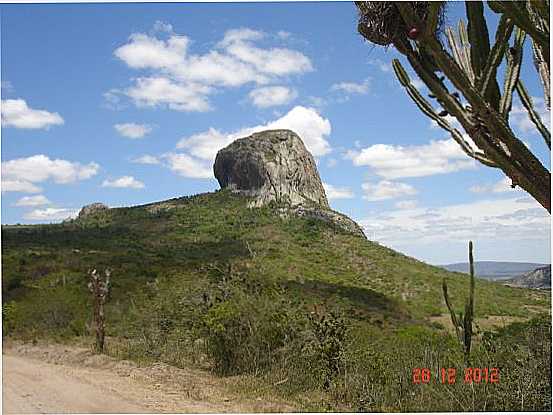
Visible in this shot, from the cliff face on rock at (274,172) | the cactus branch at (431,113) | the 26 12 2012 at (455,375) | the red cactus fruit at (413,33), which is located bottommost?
the 26 12 2012 at (455,375)

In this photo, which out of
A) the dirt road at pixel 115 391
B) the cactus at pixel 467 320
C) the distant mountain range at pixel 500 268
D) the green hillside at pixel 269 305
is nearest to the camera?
the cactus at pixel 467 320

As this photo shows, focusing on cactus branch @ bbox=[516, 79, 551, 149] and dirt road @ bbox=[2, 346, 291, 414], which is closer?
cactus branch @ bbox=[516, 79, 551, 149]

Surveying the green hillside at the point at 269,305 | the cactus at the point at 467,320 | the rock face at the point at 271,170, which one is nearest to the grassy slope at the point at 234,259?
the green hillside at the point at 269,305

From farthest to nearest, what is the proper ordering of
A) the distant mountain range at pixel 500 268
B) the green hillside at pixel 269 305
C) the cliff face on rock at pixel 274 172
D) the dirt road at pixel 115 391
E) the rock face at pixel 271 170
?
the rock face at pixel 271 170, the cliff face on rock at pixel 274 172, the distant mountain range at pixel 500 268, the green hillside at pixel 269 305, the dirt road at pixel 115 391

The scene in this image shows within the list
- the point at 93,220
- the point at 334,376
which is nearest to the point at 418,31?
the point at 334,376

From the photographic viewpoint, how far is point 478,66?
3.14 metres

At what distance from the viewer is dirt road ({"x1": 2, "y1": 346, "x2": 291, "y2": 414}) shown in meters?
4.39

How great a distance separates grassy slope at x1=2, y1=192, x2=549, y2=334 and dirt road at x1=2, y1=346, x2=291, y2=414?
533 centimetres

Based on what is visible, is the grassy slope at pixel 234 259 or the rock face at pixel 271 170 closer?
the grassy slope at pixel 234 259

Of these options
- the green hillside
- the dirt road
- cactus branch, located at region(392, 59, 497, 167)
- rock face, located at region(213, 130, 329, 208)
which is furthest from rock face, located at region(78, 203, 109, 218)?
cactus branch, located at region(392, 59, 497, 167)

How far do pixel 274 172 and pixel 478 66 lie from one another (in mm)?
31355

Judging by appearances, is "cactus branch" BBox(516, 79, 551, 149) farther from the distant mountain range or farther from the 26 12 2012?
the distant mountain range

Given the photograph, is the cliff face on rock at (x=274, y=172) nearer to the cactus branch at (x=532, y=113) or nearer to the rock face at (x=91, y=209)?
the rock face at (x=91, y=209)

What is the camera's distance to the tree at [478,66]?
294 centimetres
